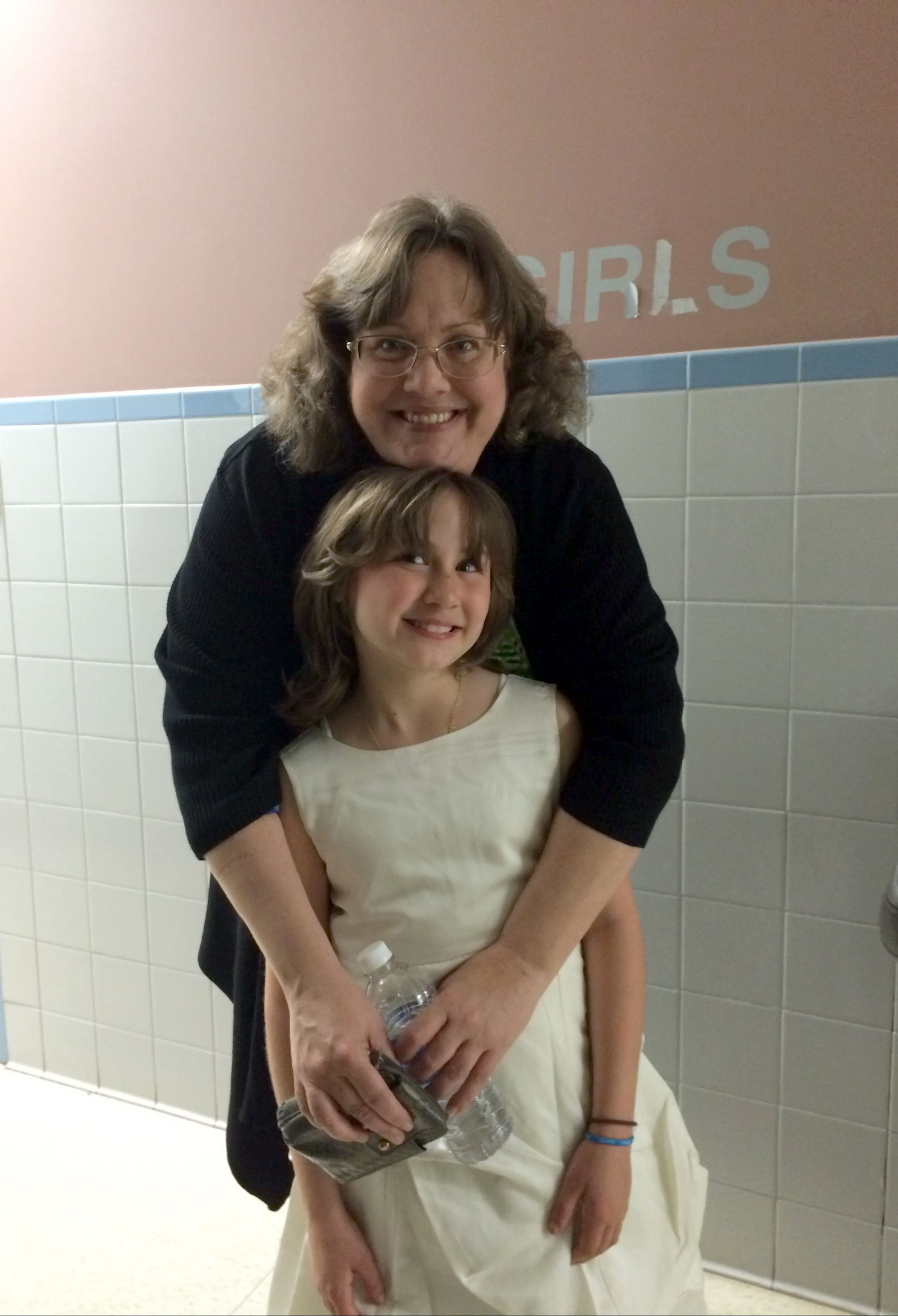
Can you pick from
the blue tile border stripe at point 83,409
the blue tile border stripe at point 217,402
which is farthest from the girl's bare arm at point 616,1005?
the blue tile border stripe at point 83,409

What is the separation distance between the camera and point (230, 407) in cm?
197

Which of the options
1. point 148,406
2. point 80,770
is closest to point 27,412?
point 148,406

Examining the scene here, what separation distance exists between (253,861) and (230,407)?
1.14m

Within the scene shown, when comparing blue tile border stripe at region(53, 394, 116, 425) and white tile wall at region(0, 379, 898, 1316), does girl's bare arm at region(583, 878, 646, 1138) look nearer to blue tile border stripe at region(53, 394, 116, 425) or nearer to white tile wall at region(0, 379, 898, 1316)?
white tile wall at region(0, 379, 898, 1316)

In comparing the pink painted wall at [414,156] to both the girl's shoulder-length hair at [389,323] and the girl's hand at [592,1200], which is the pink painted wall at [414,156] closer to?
the girl's shoulder-length hair at [389,323]

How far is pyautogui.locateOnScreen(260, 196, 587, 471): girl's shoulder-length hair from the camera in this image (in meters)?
1.03

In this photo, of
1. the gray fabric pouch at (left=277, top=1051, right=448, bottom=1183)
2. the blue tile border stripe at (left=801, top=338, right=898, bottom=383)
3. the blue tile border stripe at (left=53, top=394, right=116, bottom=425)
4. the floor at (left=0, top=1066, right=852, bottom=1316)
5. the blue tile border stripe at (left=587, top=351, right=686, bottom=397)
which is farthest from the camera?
the blue tile border stripe at (left=53, top=394, right=116, bottom=425)

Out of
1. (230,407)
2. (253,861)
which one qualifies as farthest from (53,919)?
(253,861)

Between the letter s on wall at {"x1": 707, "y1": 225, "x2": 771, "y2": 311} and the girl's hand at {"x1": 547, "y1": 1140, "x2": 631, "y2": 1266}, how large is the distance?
1186 mm

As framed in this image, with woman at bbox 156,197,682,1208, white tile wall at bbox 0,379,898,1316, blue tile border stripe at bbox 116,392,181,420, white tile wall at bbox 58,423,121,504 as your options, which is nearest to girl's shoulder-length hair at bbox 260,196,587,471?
woman at bbox 156,197,682,1208

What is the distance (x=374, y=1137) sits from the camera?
97 centimetres

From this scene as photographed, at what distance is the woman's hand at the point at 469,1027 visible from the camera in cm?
98

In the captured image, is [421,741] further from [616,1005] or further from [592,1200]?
[592,1200]

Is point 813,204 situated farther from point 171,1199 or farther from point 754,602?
point 171,1199
